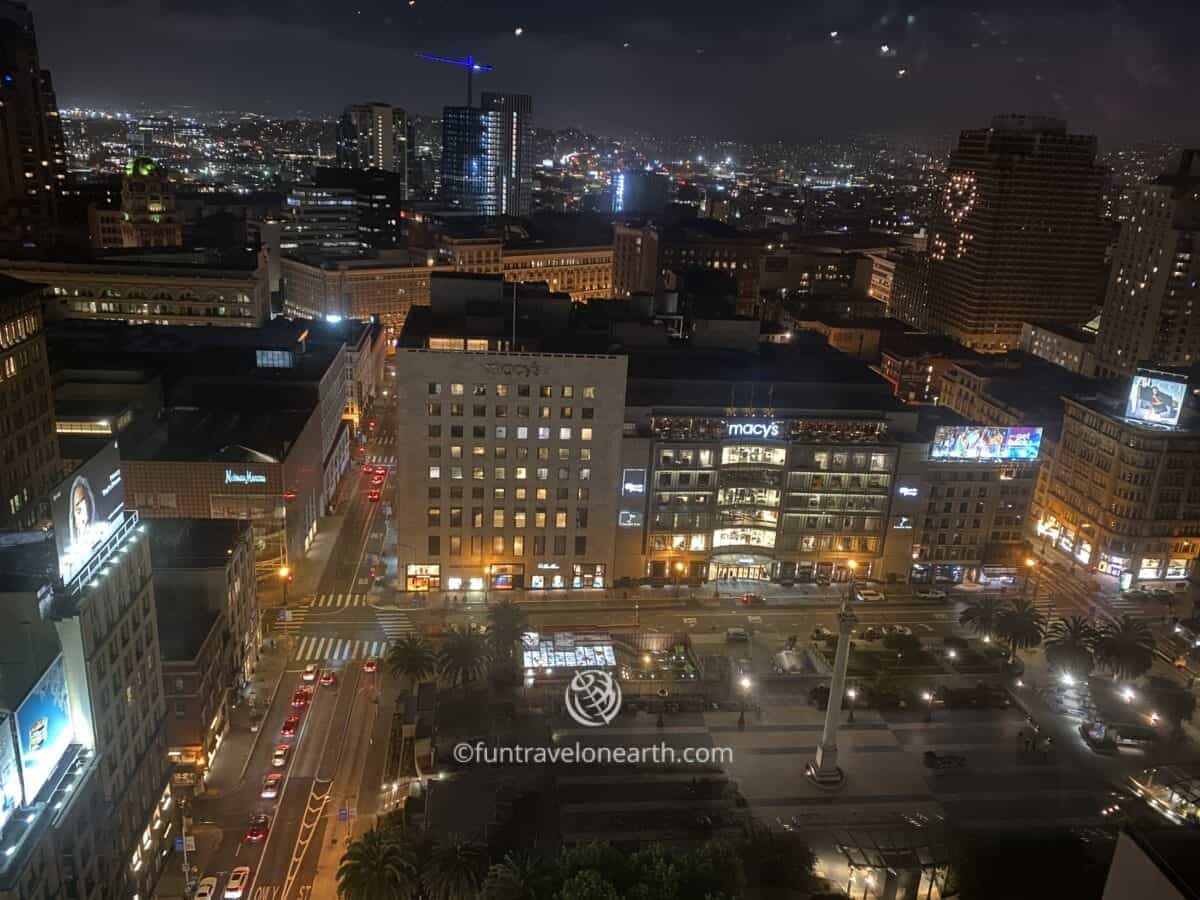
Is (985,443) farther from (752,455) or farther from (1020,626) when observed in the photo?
(752,455)

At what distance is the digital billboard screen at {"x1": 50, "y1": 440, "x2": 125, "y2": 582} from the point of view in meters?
46.2

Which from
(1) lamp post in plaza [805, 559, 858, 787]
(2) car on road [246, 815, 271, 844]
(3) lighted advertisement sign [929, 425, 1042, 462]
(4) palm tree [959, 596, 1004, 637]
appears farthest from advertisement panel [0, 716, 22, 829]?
(3) lighted advertisement sign [929, 425, 1042, 462]

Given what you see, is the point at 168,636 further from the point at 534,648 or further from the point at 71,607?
the point at 534,648

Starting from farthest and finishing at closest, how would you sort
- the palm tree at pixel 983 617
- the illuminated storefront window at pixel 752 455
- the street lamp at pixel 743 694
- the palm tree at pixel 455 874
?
the illuminated storefront window at pixel 752 455
the palm tree at pixel 983 617
the street lamp at pixel 743 694
the palm tree at pixel 455 874

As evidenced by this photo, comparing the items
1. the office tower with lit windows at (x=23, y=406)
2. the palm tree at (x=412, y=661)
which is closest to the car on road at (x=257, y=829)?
the palm tree at (x=412, y=661)

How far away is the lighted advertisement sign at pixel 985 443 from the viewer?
99.4 metres

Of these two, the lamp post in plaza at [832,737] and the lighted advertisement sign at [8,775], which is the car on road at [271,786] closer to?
the lighted advertisement sign at [8,775]

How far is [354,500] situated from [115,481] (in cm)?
6804

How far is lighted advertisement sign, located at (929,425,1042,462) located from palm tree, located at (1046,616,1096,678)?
22147 millimetres

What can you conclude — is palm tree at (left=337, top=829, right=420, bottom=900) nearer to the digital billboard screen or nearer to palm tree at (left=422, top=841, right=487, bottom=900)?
palm tree at (left=422, top=841, right=487, bottom=900)

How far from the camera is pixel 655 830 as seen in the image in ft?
197

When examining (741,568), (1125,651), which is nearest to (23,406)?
(741,568)

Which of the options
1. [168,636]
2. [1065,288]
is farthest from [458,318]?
[1065,288]

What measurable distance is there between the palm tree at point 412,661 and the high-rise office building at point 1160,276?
129m
